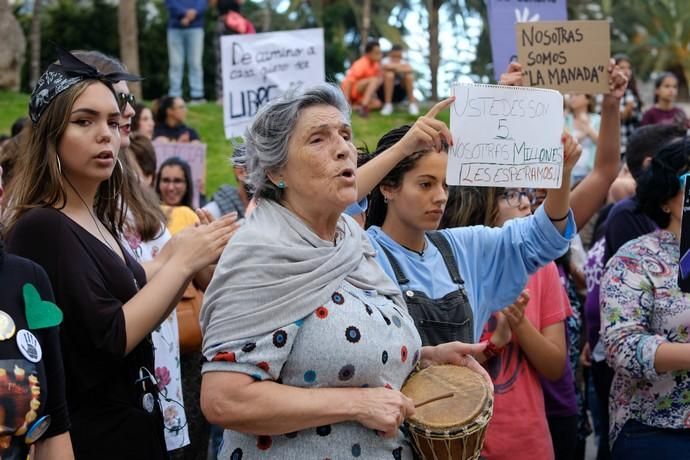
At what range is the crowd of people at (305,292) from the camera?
2854mm

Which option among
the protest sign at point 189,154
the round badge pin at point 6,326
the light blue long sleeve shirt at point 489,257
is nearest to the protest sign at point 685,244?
the light blue long sleeve shirt at point 489,257

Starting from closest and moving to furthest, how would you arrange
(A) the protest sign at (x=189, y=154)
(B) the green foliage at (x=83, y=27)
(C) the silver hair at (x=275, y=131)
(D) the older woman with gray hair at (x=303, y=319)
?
(D) the older woman with gray hair at (x=303, y=319) → (C) the silver hair at (x=275, y=131) → (A) the protest sign at (x=189, y=154) → (B) the green foliage at (x=83, y=27)

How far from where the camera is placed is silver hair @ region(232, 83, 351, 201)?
10.1 feet

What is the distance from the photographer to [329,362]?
9.45ft

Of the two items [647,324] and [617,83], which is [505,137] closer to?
[617,83]

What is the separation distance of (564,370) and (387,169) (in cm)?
168

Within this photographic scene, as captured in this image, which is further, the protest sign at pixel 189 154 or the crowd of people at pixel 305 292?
the protest sign at pixel 189 154

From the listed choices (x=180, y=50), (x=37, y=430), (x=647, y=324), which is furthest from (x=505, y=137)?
(x=180, y=50)

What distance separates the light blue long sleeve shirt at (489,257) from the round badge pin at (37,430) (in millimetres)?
1384

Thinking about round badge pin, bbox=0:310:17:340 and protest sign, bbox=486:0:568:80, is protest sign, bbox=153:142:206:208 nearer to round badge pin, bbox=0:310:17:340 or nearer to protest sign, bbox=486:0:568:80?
protest sign, bbox=486:0:568:80

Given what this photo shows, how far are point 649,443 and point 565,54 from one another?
5.87 feet

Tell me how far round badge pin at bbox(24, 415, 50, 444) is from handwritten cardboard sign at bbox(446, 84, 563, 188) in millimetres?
1756

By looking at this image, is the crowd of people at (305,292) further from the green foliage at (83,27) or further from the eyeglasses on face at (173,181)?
the green foliage at (83,27)

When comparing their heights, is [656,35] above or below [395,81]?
above
